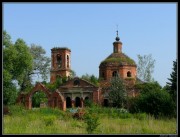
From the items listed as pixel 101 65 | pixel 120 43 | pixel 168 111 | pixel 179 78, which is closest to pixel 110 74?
pixel 101 65

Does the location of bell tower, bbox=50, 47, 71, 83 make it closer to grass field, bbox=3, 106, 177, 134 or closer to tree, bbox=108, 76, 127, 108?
tree, bbox=108, 76, 127, 108

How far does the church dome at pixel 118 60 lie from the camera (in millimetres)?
31172

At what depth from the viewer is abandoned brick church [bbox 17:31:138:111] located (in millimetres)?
27094

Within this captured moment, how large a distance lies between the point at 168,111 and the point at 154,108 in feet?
2.85

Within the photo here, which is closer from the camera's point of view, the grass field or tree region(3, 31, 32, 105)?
the grass field

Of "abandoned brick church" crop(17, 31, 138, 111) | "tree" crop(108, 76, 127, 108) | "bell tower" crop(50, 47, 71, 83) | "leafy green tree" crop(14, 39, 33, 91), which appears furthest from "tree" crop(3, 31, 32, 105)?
"bell tower" crop(50, 47, 71, 83)

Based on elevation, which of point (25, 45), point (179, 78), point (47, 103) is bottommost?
point (47, 103)

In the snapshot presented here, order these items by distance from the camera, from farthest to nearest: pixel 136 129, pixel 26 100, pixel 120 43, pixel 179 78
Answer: pixel 120 43
pixel 26 100
pixel 136 129
pixel 179 78

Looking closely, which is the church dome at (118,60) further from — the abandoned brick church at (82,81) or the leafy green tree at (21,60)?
the leafy green tree at (21,60)

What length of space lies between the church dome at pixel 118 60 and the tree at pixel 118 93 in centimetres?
475

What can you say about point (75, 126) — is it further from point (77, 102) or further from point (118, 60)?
point (118, 60)

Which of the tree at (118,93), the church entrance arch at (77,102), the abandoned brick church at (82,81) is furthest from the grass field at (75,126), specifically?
the church entrance arch at (77,102)

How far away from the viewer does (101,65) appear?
31.9 metres

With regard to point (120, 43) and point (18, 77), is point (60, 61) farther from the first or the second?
point (18, 77)
